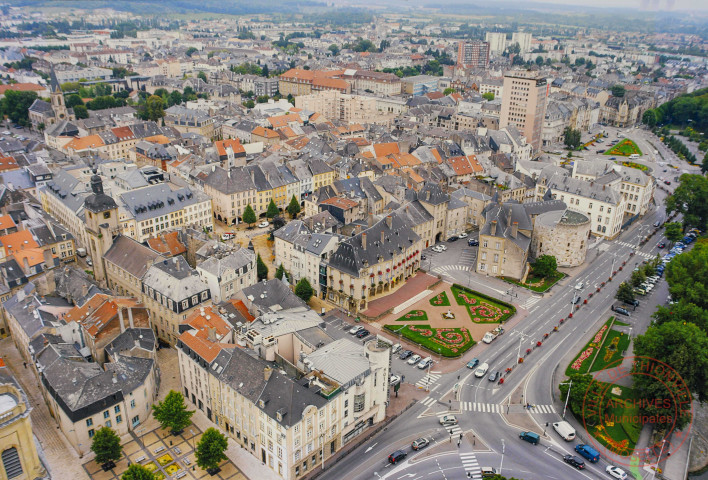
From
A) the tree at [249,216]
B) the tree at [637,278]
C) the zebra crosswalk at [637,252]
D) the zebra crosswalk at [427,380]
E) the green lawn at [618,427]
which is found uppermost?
the tree at [249,216]

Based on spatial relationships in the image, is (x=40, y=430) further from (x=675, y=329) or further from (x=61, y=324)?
(x=675, y=329)

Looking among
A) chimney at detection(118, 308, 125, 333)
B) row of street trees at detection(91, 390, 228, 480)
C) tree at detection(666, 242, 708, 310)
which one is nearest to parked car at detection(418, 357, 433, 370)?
row of street trees at detection(91, 390, 228, 480)

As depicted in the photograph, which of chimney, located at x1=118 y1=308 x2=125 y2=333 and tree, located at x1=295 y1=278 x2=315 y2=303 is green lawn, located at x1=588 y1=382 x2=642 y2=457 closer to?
tree, located at x1=295 y1=278 x2=315 y2=303

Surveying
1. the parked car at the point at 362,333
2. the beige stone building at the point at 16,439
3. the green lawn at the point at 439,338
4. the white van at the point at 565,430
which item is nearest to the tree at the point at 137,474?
the beige stone building at the point at 16,439

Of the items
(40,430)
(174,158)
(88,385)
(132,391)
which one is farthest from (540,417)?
(174,158)

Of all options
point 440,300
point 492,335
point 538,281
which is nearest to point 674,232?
point 538,281

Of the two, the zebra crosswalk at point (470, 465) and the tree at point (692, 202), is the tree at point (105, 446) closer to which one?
the zebra crosswalk at point (470, 465)
